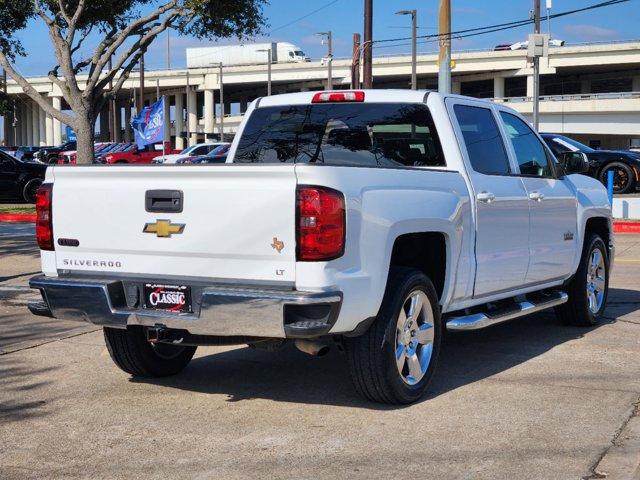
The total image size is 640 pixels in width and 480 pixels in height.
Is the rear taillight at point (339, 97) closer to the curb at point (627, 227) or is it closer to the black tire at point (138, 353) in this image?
the black tire at point (138, 353)

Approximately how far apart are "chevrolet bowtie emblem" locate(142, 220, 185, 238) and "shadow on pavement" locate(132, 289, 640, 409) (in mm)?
1257

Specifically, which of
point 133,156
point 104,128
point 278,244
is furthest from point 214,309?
point 104,128

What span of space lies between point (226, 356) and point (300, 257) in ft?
8.35

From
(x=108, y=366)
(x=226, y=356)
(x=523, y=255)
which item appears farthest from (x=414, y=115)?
(x=108, y=366)

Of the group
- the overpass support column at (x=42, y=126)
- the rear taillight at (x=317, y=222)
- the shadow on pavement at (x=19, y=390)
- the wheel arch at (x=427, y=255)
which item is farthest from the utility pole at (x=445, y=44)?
the overpass support column at (x=42, y=126)

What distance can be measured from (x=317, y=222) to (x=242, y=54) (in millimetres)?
93227

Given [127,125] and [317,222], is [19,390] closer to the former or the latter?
[317,222]

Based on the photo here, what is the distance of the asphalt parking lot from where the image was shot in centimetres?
474

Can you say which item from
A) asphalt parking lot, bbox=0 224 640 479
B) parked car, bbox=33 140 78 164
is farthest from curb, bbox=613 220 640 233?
parked car, bbox=33 140 78 164

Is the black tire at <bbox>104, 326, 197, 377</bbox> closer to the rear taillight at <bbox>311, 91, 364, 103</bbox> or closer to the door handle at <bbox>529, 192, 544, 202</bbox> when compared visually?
the rear taillight at <bbox>311, 91, 364, 103</bbox>

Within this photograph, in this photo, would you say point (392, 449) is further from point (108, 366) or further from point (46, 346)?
point (46, 346)

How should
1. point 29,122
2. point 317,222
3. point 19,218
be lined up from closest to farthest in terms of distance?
point 317,222
point 19,218
point 29,122

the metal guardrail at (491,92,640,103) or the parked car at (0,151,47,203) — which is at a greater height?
the metal guardrail at (491,92,640,103)

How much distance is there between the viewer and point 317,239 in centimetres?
506
